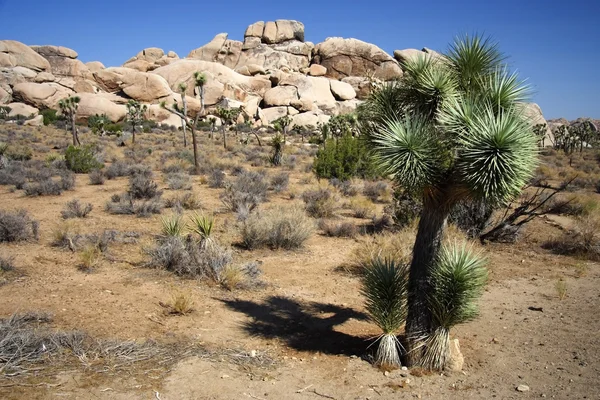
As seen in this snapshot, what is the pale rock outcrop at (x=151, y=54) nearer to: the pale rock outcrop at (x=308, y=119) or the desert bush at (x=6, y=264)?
the pale rock outcrop at (x=308, y=119)

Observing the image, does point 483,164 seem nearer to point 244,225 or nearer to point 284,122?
point 244,225

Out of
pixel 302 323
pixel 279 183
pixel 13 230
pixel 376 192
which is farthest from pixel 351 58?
pixel 302 323

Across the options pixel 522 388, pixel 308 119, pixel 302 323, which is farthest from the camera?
pixel 308 119

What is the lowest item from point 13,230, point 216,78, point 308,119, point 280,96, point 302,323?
point 302,323

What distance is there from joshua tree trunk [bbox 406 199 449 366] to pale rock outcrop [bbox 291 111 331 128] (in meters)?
49.2

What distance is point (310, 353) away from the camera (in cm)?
A: 584

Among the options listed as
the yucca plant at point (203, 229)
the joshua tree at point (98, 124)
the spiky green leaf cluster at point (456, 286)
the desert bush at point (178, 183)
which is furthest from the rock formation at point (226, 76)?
the spiky green leaf cluster at point (456, 286)

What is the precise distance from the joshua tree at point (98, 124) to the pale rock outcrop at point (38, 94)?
9380 millimetres

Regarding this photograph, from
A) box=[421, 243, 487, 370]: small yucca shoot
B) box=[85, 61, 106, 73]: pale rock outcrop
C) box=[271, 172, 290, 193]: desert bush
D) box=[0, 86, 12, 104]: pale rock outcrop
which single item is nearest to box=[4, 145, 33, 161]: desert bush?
box=[271, 172, 290, 193]: desert bush

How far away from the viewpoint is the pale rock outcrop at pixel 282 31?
249 feet

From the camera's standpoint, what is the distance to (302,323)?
22.4ft

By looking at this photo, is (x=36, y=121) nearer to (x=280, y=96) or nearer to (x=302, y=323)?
(x=280, y=96)

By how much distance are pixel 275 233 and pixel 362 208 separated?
452 centimetres

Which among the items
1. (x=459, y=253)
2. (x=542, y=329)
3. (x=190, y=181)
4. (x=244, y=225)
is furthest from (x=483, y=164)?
(x=190, y=181)
